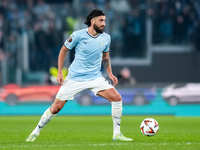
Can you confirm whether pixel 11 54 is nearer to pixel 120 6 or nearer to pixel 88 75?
pixel 120 6

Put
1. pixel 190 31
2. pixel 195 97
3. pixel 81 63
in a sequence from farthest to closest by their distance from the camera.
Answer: pixel 190 31
pixel 195 97
pixel 81 63

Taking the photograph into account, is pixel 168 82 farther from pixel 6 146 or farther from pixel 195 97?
pixel 6 146

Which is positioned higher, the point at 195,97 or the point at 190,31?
the point at 190,31

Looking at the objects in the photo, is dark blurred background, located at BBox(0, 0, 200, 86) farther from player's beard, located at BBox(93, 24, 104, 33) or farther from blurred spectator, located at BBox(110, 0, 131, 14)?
player's beard, located at BBox(93, 24, 104, 33)

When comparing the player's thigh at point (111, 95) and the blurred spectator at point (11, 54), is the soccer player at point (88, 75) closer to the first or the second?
the player's thigh at point (111, 95)

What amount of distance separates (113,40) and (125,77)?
129 centimetres

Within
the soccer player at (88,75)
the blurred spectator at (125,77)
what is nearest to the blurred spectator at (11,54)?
the blurred spectator at (125,77)

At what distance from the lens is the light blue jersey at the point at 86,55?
7800 mm

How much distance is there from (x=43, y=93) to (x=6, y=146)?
9286 millimetres

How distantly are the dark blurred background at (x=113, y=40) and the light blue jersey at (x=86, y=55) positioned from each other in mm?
8771

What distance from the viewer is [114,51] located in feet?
55.4

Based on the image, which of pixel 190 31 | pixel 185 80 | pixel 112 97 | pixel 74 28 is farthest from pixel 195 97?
pixel 112 97

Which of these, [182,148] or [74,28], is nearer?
[182,148]

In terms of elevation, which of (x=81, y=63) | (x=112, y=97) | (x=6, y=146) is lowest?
(x=6, y=146)
